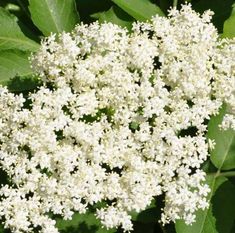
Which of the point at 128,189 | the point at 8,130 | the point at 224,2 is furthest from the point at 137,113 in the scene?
the point at 224,2

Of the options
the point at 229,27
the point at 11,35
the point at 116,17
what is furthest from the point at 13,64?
the point at 229,27

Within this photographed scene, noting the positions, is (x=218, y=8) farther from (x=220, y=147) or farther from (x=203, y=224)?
(x=203, y=224)

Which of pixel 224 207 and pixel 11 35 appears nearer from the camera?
pixel 224 207

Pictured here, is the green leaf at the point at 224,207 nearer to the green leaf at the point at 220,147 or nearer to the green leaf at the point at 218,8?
the green leaf at the point at 220,147

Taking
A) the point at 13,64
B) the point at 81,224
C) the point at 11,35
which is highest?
the point at 11,35

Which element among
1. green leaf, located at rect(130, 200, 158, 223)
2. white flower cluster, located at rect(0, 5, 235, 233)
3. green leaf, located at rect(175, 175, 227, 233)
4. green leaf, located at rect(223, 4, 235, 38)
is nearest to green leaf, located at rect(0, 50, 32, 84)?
white flower cluster, located at rect(0, 5, 235, 233)

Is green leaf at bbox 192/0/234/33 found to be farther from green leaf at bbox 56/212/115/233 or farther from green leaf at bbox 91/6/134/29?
green leaf at bbox 56/212/115/233
